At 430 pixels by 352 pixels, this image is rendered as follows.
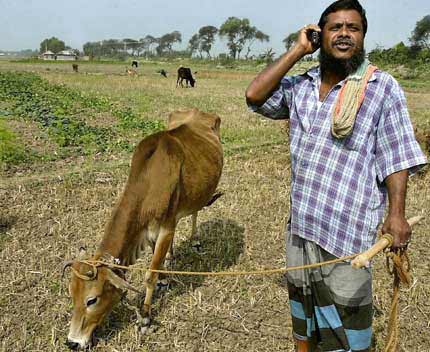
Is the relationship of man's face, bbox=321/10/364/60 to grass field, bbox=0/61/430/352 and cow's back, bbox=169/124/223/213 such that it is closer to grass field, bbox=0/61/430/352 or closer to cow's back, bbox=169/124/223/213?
cow's back, bbox=169/124/223/213

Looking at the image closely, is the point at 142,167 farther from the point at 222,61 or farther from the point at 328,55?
the point at 222,61

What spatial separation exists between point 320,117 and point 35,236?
386 centimetres

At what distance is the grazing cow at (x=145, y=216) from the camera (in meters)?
3.21

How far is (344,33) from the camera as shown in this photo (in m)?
2.46

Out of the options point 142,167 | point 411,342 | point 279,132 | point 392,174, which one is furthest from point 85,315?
point 279,132

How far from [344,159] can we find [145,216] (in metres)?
1.74

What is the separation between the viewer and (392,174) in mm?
2436

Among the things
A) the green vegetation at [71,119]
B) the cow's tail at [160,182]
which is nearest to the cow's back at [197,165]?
the cow's tail at [160,182]

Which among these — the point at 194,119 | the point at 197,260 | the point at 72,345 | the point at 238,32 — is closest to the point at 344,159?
the point at 72,345

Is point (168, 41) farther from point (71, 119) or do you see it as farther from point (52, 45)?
point (71, 119)

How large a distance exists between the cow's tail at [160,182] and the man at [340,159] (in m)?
1.27

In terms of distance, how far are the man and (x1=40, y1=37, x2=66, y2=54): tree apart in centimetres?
12746

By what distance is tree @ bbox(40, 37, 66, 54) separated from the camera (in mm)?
119875

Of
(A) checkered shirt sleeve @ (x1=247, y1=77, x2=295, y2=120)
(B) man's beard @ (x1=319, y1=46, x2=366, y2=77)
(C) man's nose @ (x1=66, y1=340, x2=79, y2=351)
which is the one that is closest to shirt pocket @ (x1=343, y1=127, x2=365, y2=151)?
(B) man's beard @ (x1=319, y1=46, x2=366, y2=77)
